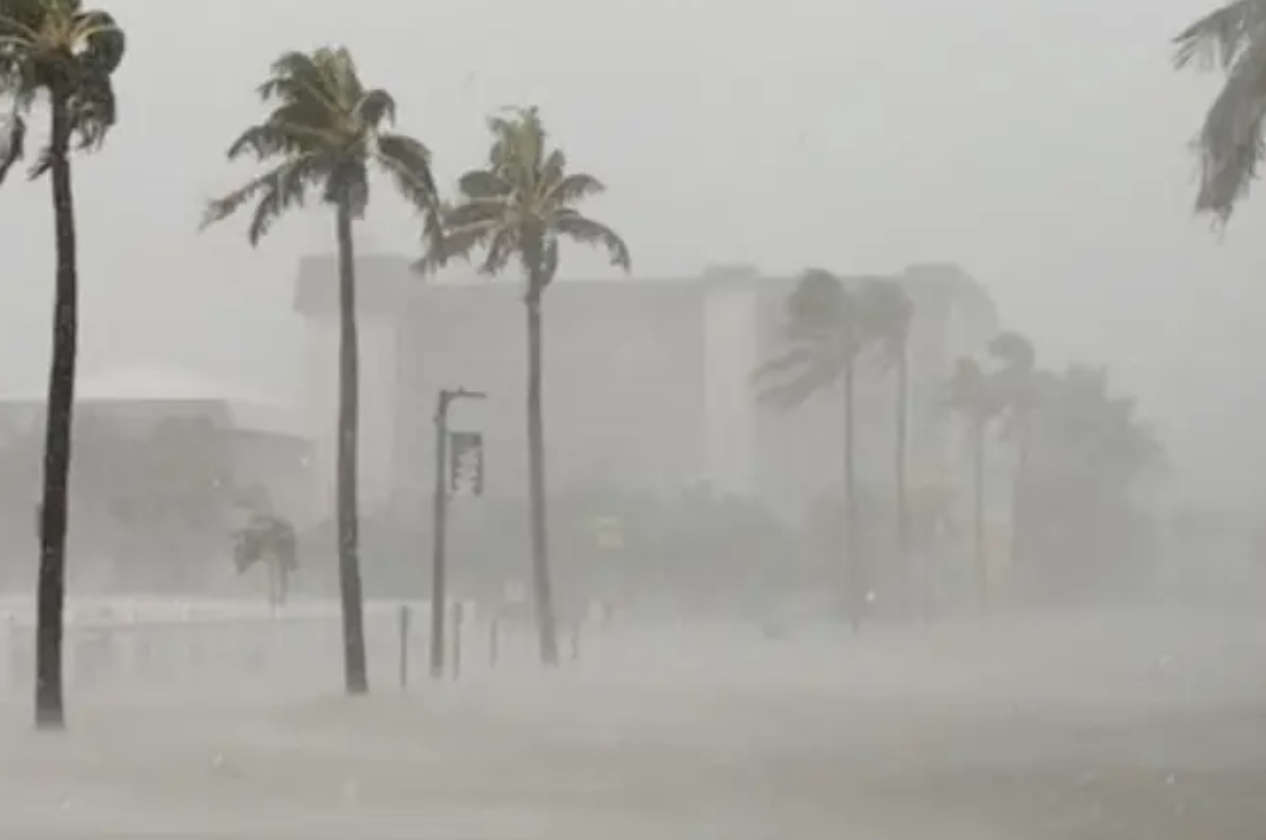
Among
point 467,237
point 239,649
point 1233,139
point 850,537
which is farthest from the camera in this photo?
point 850,537

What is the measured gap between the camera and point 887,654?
29.8 meters

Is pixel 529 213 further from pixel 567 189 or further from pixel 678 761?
pixel 678 761

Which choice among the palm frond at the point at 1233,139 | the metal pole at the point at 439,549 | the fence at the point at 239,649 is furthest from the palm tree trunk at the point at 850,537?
the palm frond at the point at 1233,139

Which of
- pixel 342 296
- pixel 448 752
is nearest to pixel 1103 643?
pixel 342 296

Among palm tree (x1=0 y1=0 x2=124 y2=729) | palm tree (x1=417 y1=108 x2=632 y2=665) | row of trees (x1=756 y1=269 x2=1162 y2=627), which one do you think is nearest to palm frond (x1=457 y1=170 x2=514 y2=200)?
palm tree (x1=417 y1=108 x2=632 y2=665)

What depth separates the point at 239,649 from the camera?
24484mm

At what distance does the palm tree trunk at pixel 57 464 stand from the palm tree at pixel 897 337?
28.6 meters

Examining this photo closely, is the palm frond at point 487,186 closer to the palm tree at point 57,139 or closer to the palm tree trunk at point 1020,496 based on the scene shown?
the palm tree at point 57,139

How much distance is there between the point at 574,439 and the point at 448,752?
29016 millimetres

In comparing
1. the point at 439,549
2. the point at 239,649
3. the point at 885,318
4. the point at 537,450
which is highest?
the point at 885,318

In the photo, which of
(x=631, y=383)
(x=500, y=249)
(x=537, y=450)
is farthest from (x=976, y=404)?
(x=500, y=249)

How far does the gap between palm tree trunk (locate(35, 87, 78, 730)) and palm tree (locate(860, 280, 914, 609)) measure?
2860cm

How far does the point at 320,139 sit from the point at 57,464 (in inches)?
213

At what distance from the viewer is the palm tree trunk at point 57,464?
17312 millimetres
